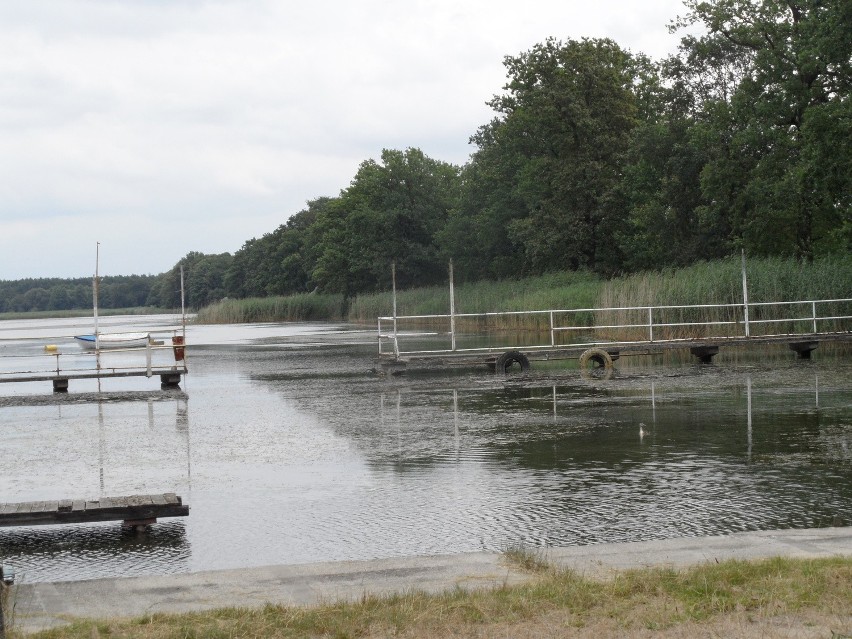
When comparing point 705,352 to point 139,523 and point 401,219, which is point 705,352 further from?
point 401,219

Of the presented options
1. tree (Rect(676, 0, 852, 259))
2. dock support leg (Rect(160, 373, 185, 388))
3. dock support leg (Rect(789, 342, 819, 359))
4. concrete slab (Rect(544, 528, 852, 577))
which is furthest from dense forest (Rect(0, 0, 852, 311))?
concrete slab (Rect(544, 528, 852, 577))

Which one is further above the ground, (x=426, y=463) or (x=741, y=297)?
(x=741, y=297)

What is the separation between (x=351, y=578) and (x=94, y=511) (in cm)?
305

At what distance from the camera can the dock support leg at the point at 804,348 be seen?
26.6 metres

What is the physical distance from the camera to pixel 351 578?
6832 mm

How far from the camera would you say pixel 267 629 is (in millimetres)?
5508

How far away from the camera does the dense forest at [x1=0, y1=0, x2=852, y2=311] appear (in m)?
37.2

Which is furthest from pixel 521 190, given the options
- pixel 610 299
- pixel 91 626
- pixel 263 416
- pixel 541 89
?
pixel 91 626

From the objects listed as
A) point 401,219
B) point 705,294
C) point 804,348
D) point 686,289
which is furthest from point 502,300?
point 401,219

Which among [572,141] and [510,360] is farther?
[572,141]

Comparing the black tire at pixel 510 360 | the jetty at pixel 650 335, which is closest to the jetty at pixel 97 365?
the jetty at pixel 650 335

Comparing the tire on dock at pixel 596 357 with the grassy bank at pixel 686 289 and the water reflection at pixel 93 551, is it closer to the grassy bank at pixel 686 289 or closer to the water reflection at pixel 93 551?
the grassy bank at pixel 686 289

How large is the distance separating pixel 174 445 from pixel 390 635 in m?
10.2

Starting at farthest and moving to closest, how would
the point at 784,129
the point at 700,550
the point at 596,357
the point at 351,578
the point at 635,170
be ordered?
1. the point at 635,170
2. the point at 784,129
3. the point at 596,357
4. the point at 700,550
5. the point at 351,578
